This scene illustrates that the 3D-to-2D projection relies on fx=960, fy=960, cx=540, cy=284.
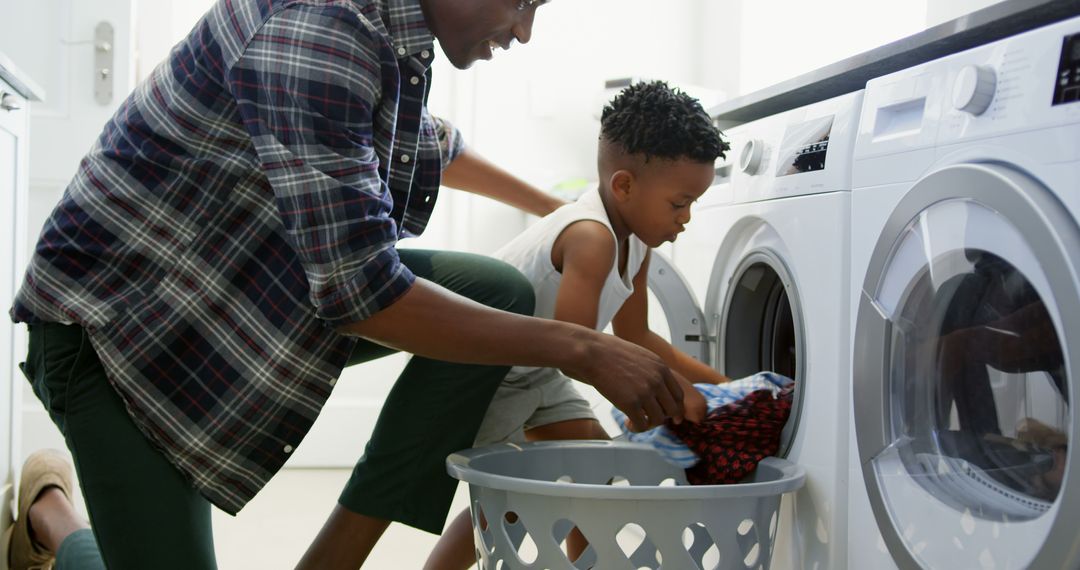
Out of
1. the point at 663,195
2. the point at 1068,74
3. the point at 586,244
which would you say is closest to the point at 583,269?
the point at 586,244

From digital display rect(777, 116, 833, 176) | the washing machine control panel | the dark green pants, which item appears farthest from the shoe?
the washing machine control panel

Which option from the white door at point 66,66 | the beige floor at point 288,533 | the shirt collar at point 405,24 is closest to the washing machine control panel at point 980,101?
the shirt collar at point 405,24

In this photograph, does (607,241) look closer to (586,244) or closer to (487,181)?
(586,244)

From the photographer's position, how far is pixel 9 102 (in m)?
1.59

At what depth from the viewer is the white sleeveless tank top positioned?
4.50 feet

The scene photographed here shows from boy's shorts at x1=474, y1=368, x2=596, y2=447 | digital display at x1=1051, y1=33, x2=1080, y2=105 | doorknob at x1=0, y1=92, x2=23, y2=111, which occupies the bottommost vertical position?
boy's shorts at x1=474, y1=368, x2=596, y2=447

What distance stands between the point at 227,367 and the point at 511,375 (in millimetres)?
508

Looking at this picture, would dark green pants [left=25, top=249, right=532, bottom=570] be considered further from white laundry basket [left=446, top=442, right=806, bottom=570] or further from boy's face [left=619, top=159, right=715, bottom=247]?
boy's face [left=619, top=159, right=715, bottom=247]

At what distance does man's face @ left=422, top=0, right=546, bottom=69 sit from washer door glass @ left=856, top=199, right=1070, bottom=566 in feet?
1.54

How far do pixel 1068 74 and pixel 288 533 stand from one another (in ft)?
5.76

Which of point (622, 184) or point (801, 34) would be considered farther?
point (801, 34)

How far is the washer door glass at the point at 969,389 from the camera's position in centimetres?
85

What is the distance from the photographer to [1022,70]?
0.86 metres

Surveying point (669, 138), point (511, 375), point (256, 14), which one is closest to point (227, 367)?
point (256, 14)
